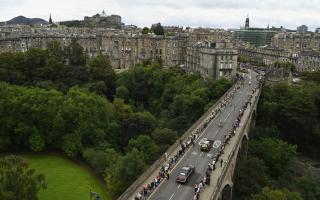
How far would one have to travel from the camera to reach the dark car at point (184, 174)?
3597 cm

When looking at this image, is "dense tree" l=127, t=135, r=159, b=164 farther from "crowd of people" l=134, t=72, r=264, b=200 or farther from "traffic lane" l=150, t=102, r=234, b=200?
"traffic lane" l=150, t=102, r=234, b=200

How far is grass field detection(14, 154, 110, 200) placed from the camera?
4931 cm

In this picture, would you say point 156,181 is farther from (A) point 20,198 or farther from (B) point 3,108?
(B) point 3,108

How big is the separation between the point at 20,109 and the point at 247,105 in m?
40.8

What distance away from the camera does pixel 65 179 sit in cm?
5381

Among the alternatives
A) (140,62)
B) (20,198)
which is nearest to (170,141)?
(20,198)

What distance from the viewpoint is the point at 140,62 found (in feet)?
391

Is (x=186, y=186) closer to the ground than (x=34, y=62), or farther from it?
closer to the ground

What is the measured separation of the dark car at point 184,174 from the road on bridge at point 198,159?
16.0 inches

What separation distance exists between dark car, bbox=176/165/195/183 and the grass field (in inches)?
662

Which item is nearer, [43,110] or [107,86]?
[43,110]

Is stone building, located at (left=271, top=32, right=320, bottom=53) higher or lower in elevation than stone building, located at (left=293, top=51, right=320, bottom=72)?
higher

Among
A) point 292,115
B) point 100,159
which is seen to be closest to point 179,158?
point 100,159

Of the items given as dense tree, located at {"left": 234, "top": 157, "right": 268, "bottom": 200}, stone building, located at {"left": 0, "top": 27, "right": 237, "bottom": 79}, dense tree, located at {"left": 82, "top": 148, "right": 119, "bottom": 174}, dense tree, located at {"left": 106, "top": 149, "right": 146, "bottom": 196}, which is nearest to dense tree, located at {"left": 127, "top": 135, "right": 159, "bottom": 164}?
dense tree, located at {"left": 82, "top": 148, "right": 119, "bottom": 174}
